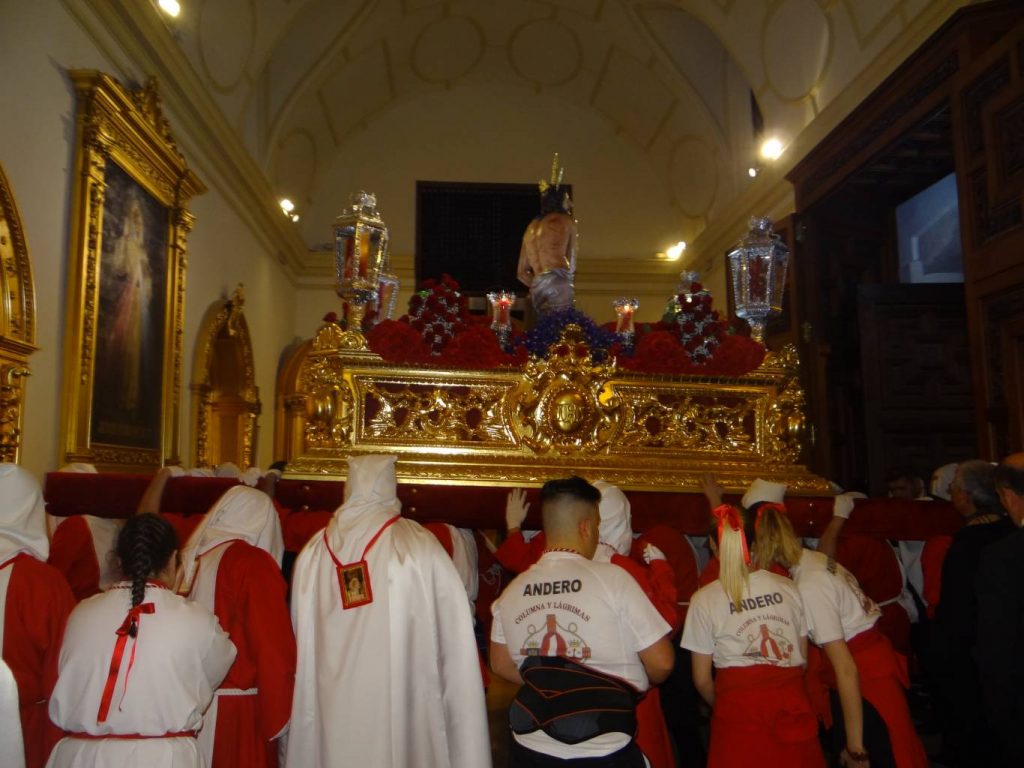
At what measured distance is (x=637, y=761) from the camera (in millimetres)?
2438

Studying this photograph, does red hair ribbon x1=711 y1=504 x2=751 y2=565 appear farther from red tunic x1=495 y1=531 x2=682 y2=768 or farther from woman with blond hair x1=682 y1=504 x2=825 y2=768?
red tunic x1=495 y1=531 x2=682 y2=768

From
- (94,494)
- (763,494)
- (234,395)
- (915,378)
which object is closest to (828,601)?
(763,494)

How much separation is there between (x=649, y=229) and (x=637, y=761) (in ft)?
42.1

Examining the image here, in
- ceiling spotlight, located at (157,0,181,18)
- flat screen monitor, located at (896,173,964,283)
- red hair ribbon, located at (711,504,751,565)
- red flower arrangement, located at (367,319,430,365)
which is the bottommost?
red hair ribbon, located at (711,504,751,565)

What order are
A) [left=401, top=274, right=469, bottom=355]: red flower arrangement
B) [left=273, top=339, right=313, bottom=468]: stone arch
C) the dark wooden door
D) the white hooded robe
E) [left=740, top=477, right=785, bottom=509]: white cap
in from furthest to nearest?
[left=273, top=339, right=313, bottom=468]: stone arch
the dark wooden door
[left=401, top=274, right=469, bottom=355]: red flower arrangement
[left=740, top=477, right=785, bottom=509]: white cap
the white hooded robe

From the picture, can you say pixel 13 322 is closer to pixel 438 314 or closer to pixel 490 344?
pixel 438 314

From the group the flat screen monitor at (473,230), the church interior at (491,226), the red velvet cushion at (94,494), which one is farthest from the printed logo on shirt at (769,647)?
the flat screen monitor at (473,230)

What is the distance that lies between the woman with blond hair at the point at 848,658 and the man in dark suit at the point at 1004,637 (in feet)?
1.25

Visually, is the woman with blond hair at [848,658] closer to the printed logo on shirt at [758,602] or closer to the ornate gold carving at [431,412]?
the printed logo on shirt at [758,602]

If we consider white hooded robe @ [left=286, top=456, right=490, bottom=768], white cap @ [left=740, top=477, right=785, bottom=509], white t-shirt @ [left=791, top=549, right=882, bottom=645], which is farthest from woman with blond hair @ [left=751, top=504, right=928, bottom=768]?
white hooded robe @ [left=286, top=456, right=490, bottom=768]

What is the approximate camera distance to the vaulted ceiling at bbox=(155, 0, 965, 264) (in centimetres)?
953

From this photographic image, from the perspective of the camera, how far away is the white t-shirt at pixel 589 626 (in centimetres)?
244

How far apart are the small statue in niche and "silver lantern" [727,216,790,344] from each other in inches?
46.9

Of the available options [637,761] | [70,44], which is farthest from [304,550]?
[70,44]
